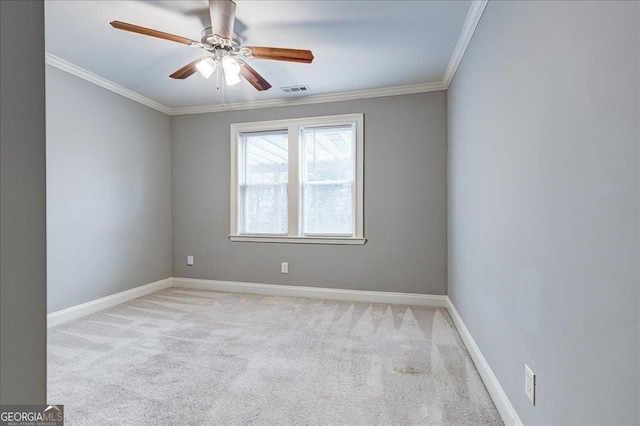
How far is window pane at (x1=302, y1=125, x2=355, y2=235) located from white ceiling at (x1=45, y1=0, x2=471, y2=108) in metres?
0.57

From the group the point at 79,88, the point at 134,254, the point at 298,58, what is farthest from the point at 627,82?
the point at 134,254

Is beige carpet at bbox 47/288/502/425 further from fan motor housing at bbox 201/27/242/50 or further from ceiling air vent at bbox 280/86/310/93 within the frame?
ceiling air vent at bbox 280/86/310/93

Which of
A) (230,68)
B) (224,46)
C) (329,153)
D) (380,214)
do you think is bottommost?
(380,214)

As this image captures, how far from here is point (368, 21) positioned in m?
2.51

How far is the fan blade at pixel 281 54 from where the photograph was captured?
234cm

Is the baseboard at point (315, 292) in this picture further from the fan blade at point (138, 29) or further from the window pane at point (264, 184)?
the fan blade at point (138, 29)

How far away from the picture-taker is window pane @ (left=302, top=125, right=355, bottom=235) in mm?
4074

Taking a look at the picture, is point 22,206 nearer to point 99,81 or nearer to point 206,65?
point 206,65

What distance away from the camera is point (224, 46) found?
245cm

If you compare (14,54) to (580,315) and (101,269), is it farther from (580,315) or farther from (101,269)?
(101,269)

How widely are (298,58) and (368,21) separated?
0.65m

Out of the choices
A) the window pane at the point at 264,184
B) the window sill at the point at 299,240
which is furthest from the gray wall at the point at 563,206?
the window pane at the point at 264,184

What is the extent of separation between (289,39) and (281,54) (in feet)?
1.72

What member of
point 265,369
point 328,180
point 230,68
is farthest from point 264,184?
point 265,369
